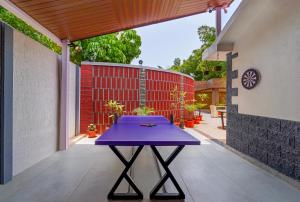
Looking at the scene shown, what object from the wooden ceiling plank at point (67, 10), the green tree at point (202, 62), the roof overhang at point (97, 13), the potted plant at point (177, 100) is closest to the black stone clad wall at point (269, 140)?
the roof overhang at point (97, 13)

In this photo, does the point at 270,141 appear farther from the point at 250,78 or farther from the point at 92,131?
the point at 92,131

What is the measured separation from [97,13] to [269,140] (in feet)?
12.8

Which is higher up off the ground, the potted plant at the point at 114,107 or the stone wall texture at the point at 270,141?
the potted plant at the point at 114,107

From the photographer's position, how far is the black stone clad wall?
3253mm

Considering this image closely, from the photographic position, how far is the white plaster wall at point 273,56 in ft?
10.6

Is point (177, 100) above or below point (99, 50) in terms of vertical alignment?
below

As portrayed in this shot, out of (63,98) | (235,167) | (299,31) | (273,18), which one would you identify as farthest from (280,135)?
(63,98)

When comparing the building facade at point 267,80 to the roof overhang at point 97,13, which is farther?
the roof overhang at point 97,13

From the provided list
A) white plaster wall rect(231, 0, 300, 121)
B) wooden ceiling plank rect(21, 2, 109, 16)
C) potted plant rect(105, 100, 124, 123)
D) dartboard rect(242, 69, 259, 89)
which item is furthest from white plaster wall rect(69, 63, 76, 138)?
dartboard rect(242, 69, 259, 89)

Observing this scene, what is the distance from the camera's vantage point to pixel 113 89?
743cm

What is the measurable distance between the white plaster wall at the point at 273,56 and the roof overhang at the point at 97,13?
1422mm

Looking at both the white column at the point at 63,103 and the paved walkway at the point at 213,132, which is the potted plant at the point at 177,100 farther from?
the white column at the point at 63,103

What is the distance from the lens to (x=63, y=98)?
17.1ft

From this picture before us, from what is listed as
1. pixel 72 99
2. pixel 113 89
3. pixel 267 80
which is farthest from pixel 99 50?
pixel 267 80
